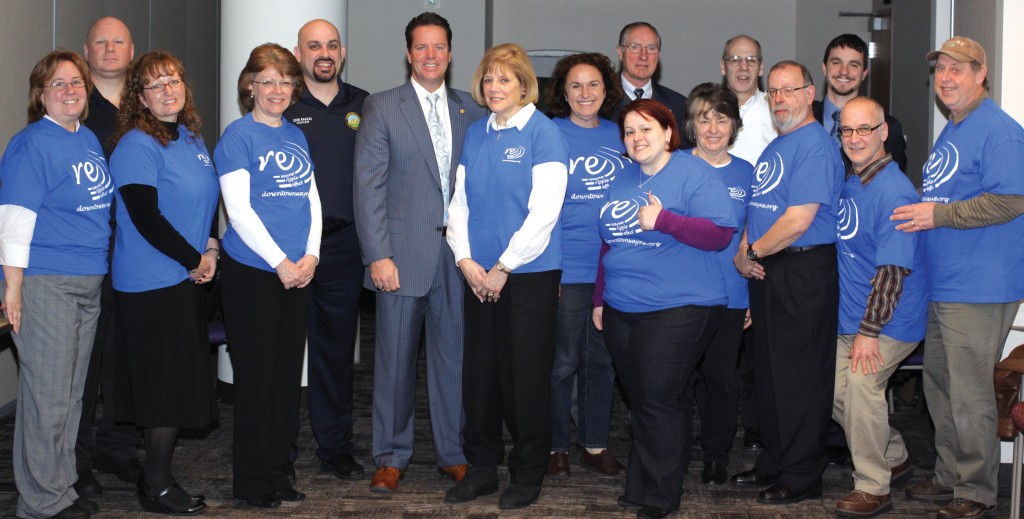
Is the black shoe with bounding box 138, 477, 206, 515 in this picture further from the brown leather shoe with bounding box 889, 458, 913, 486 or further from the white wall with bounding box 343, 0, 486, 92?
the white wall with bounding box 343, 0, 486, 92

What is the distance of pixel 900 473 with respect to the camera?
160 inches

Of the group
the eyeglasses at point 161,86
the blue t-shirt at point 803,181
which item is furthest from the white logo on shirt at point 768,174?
the eyeglasses at point 161,86

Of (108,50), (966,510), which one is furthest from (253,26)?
(966,510)

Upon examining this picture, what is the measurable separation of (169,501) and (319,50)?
1772mm

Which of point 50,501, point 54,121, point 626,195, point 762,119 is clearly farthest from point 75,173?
point 762,119

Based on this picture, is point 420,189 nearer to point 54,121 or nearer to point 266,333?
point 266,333

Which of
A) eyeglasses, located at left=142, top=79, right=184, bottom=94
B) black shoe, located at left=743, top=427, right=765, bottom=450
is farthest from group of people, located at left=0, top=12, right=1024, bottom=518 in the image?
black shoe, located at left=743, top=427, right=765, bottom=450

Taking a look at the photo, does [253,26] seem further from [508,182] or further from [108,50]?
[508,182]

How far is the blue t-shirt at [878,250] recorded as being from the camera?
353cm

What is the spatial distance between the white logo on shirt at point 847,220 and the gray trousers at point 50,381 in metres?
2.61

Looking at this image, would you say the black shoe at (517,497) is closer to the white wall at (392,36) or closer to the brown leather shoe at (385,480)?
the brown leather shoe at (385,480)

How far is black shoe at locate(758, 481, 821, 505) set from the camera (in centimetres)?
383

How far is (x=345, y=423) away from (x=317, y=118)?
1.24 metres

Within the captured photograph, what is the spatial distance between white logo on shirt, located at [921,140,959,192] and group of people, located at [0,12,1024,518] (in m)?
0.01
